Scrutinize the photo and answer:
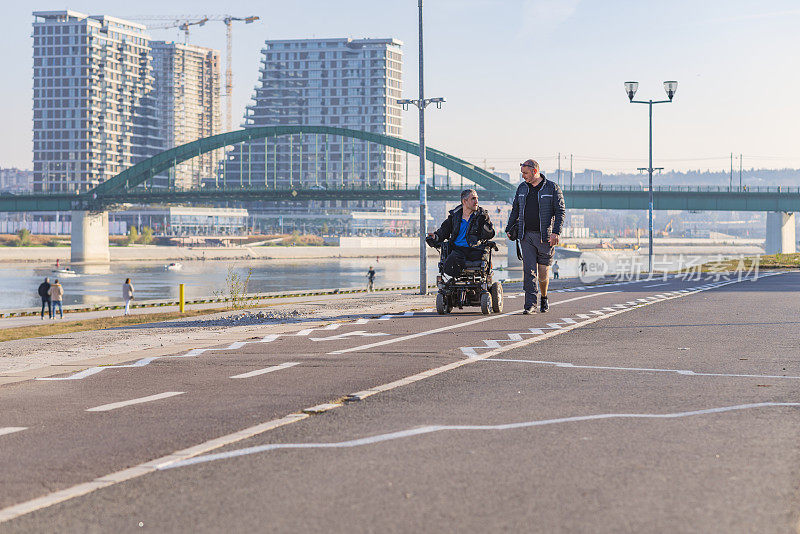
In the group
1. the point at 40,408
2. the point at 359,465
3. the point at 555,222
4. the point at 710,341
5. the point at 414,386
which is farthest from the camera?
the point at 555,222

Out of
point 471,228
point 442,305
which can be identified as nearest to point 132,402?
point 471,228

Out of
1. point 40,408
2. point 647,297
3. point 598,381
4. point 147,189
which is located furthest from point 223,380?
point 147,189

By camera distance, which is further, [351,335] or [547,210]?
[547,210]

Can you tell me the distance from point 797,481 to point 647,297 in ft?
56.5

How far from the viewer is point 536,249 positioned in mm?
14969

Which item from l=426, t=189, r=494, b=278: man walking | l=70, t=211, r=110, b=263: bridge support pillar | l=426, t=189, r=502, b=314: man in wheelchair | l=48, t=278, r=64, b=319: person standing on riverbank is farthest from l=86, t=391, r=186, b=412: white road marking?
l=70, t=211, r=110, b=263: bridge support pillar

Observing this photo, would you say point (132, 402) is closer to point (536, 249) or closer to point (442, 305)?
point (536, 249)

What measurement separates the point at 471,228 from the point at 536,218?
1059 mm

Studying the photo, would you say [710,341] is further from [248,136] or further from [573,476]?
[248,136]

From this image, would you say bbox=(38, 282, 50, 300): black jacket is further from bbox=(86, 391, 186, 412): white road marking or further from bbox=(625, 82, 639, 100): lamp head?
bbox=(86, 391, 186, 412): white road marking

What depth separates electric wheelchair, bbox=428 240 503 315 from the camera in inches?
615

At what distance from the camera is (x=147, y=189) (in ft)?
454

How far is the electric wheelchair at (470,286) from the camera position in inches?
615

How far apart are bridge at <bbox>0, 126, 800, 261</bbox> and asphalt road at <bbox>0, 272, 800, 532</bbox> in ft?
344
